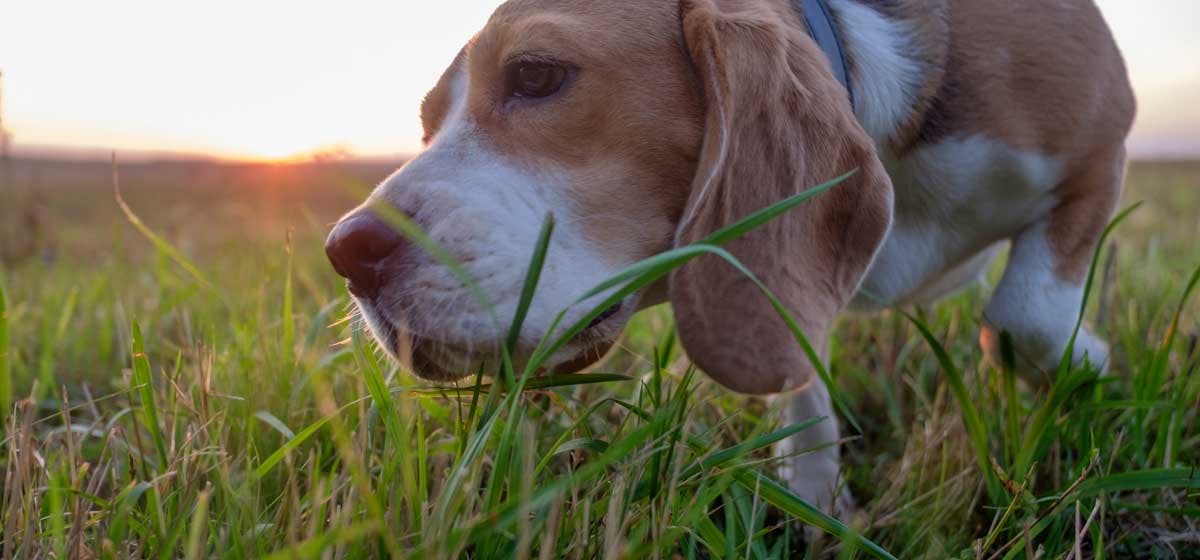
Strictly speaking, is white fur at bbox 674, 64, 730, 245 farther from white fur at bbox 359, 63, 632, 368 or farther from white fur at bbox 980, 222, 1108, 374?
white fur at bbox 980, 222, 1108, 374

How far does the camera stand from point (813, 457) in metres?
2.60

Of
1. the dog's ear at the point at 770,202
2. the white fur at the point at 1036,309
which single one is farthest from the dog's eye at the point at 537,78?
the white fur at the point at 1036,309

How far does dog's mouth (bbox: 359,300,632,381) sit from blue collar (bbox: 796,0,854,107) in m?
0.76

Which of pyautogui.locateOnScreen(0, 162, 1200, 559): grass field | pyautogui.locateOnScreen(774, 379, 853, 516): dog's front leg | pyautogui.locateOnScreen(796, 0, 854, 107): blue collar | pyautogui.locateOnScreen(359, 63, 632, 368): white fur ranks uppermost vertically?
pyautogui.locateOnScreen(796, 0, 854, 107): blue collar

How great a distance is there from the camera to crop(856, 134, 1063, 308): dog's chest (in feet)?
7.64

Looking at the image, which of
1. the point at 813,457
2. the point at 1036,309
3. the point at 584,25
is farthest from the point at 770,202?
the point at 813,457

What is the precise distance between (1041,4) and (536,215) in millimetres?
1475

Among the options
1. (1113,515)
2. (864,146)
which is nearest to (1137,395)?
(1113,515)

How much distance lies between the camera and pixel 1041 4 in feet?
7.97

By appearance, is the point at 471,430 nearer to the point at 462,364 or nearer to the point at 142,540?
the point at 462,364

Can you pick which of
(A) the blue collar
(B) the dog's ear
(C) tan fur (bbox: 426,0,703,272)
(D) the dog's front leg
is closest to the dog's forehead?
(C) tan fur (bbox: 426,0,703,272)

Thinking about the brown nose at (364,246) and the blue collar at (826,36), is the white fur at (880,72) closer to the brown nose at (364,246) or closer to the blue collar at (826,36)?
the blue collar at (826,36)

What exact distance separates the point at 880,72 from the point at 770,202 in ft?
2.32

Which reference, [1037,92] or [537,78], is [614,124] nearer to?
[537,78]
